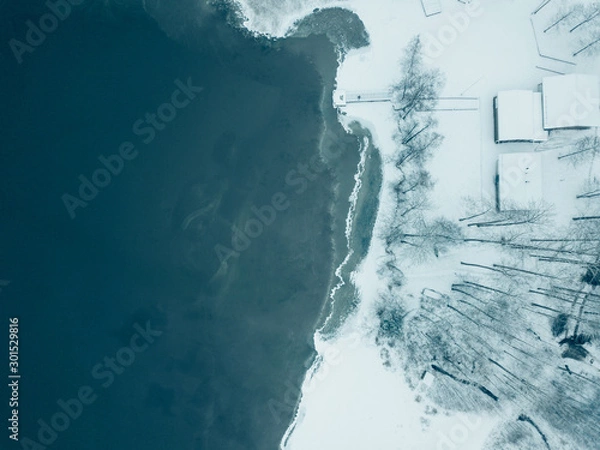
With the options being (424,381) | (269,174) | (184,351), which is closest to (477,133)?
(269,174)

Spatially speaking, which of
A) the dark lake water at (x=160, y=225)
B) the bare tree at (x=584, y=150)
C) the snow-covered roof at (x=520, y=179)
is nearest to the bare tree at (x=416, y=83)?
the dark lake water at (x=160, y=225)

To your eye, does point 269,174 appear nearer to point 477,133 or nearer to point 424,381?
point 477,133

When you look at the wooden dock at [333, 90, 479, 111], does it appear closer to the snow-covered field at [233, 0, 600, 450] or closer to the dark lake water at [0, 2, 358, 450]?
the snow-covered field at [233, 0, 600, 450]

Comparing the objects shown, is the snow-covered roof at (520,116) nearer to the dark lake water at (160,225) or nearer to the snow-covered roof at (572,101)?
the snow-covered roof at (572,101)

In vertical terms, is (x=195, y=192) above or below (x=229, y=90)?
below

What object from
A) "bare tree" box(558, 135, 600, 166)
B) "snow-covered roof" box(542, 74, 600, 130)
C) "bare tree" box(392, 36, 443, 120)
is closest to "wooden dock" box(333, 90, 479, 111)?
"bare tree" box(392, 36, 443, 120)

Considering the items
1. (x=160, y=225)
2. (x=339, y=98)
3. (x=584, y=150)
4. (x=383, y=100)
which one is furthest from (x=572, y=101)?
(x=160, y=225)

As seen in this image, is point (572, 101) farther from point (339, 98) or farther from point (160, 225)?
point (160, 225)
